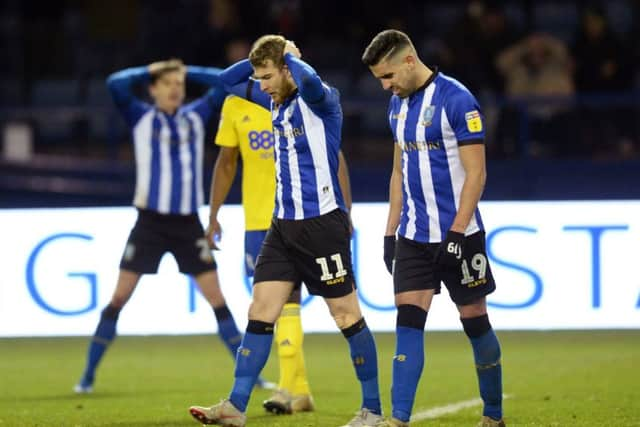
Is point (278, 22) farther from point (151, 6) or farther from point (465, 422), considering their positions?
point (465, 422)

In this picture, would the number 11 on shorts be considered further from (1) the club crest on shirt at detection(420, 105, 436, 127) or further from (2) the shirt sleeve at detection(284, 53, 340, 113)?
(1) the club crest on shirt at detection(420, 105, 436, 127)

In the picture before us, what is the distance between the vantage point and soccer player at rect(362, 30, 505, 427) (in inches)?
245

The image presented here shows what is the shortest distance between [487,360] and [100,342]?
10.7ft

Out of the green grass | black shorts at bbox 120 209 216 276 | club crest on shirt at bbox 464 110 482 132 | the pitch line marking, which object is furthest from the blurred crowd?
club crest on shirt at bbox 464 110 482 132

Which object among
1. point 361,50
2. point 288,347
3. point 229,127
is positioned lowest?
point 288,347

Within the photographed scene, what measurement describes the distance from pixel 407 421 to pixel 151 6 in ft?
38.0

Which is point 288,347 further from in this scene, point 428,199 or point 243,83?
point 428,199

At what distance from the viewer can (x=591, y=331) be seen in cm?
1180

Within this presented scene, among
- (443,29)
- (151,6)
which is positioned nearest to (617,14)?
(443,29)

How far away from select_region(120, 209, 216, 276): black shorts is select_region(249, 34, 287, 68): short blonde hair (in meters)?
2.64

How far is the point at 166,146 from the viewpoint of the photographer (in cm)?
934

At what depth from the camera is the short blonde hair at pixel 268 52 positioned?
647cm

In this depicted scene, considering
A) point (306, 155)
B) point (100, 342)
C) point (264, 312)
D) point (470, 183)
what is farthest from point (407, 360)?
point (100, 342)

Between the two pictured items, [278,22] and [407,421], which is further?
A: [278,22]
